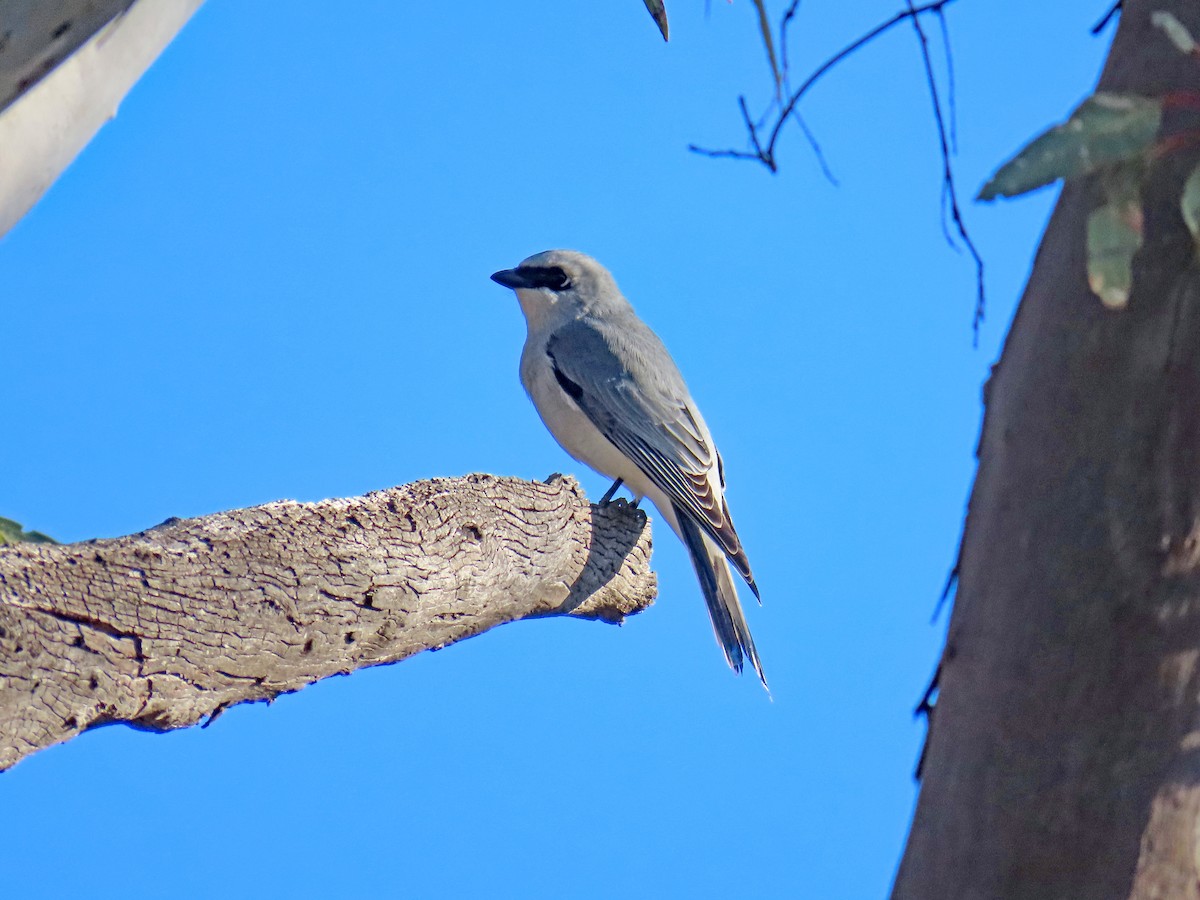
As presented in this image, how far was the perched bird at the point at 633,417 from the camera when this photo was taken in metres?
4.21

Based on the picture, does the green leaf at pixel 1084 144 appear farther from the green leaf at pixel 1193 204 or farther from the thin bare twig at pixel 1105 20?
the thin bare twig at pixel 1105 20

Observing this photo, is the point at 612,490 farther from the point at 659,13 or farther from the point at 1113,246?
the point at 1113,246

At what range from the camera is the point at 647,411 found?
4602 mm

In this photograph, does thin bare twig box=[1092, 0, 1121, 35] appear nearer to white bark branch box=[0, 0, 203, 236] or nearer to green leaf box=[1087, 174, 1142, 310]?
green leaf box=[1087, 174, 1142, 310]

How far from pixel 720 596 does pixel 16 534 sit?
2.39 metres

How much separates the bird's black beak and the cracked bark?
220 centimetres

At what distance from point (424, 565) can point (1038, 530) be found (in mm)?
1795

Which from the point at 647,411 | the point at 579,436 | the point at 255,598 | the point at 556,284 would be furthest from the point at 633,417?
the point at 255,598

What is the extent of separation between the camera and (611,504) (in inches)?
153

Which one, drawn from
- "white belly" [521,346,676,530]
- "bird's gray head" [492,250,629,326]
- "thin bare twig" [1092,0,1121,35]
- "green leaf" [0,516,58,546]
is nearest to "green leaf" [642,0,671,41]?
"thin bare twig" [1092,0,1121,35]

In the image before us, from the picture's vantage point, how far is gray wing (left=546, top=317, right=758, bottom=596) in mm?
4273

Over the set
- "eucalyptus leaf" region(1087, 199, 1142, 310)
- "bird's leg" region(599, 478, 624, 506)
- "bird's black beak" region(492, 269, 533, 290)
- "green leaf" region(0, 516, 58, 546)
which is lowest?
"green leaf" region(0, 516, 58, 546)

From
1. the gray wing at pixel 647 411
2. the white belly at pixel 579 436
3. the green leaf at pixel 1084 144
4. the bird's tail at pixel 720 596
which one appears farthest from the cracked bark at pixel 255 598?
the green leaf at pixel 1084 144

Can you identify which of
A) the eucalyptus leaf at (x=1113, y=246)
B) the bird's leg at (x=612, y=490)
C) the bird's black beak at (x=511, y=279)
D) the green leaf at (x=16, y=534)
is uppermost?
the bird's black beak at (x=511, y=279)
